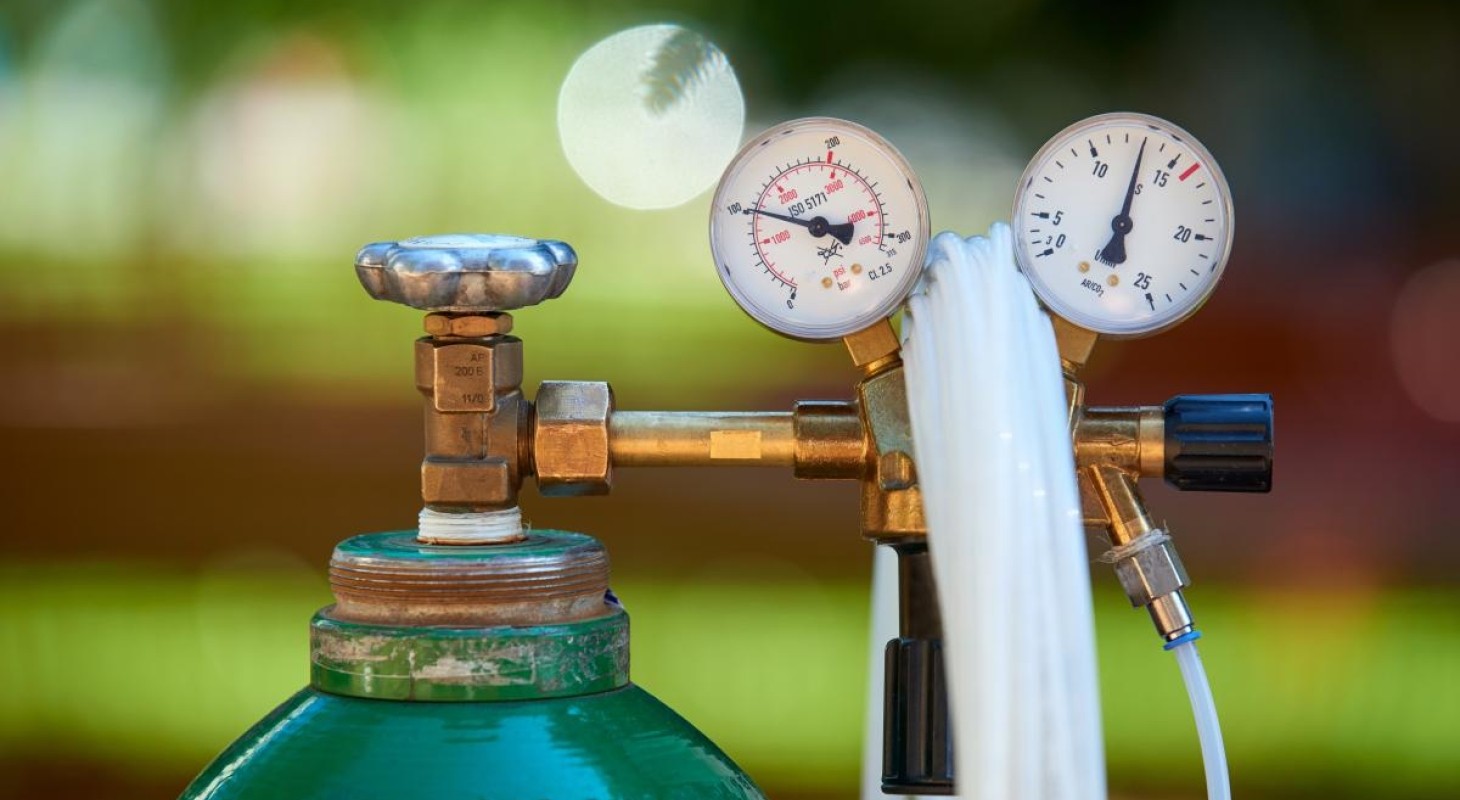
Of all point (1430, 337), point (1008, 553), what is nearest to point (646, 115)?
point (1430, 337)

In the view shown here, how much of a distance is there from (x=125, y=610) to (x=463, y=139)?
1.12 meters

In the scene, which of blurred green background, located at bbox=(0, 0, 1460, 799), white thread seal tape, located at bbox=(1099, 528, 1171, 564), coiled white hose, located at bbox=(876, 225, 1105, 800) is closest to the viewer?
coiled white hose, located at bbox=(876, 225, 1105, 800)

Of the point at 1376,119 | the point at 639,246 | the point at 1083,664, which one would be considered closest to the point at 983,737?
the point at 1083,664

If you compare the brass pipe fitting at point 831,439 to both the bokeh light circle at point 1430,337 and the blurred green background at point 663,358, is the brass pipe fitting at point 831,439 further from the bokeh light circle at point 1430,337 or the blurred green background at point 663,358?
the bokeh light circle at point 1430,337

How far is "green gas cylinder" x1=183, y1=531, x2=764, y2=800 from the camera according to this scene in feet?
2.97

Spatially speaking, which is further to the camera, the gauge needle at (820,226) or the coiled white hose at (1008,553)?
the gauge needle at (820,226)

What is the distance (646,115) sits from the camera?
3420mm

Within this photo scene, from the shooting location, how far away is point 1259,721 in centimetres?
338

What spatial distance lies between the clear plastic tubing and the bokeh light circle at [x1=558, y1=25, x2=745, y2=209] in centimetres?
250

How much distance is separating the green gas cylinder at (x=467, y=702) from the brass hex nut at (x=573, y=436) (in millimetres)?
45

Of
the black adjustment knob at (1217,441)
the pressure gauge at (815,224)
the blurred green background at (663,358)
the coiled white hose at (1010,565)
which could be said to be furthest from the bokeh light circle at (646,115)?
the coiled white hose at (1010,565)

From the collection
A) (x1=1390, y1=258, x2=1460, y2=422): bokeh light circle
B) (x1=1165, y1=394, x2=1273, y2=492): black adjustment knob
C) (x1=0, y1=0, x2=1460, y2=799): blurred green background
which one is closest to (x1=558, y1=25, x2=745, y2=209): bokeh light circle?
(x1=0, y1=0, x2=1460, y2=799): blurred green background

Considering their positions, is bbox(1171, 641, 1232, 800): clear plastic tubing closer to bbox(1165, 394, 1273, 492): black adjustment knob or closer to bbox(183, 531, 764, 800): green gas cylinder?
bbox(1165, 394, 1273, 492): black adjustment knob

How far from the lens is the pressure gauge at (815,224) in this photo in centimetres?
104
